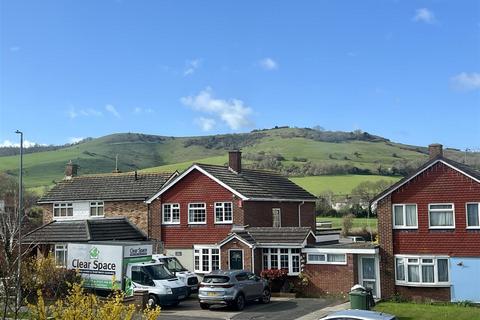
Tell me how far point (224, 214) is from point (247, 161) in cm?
6147

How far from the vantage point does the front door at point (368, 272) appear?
30734 millimetres

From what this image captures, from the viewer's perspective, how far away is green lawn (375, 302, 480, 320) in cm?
2483

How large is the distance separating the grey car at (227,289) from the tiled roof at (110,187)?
15157 mm

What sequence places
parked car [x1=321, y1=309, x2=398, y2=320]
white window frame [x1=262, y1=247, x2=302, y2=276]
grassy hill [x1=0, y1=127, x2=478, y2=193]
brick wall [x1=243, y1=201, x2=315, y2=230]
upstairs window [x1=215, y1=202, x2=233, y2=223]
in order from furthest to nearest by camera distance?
grassy hill [x1=0, y1=127, x2=478, y2=193] < upstairs window [x1=215, y1=202, x2=233, y2=223] < brick wall [x1=243, y1=201, x2=315, y2=230] < white window frame [x1=262, y1=247, x2=302, y2=276] < parked car [x1=321, y1=309, x2=398, y2=320]

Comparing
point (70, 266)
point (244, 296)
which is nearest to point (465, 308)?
point (244, 296)

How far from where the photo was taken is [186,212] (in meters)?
38.9

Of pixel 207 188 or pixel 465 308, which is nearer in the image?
pixel 465 308

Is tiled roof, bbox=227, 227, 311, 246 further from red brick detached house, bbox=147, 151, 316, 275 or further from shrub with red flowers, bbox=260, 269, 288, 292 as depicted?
shrub with red flowers, bbox=260, 269, 288, 292

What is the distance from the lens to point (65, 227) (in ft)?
120

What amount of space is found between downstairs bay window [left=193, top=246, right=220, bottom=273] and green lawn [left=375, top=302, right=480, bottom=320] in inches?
443

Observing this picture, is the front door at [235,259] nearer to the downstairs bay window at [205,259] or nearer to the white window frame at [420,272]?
the downstairs bay window at [205,259]

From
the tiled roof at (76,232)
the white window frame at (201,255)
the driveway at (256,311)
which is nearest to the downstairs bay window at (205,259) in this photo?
the white window frame at (201,255)

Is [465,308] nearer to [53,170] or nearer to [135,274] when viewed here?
[135,274]

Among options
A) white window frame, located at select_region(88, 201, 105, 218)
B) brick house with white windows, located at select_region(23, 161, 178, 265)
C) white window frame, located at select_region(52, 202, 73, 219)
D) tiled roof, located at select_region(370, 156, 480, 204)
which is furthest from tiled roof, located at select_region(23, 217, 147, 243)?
tiled roof, located at select_region(370, 156, 480, 204)
